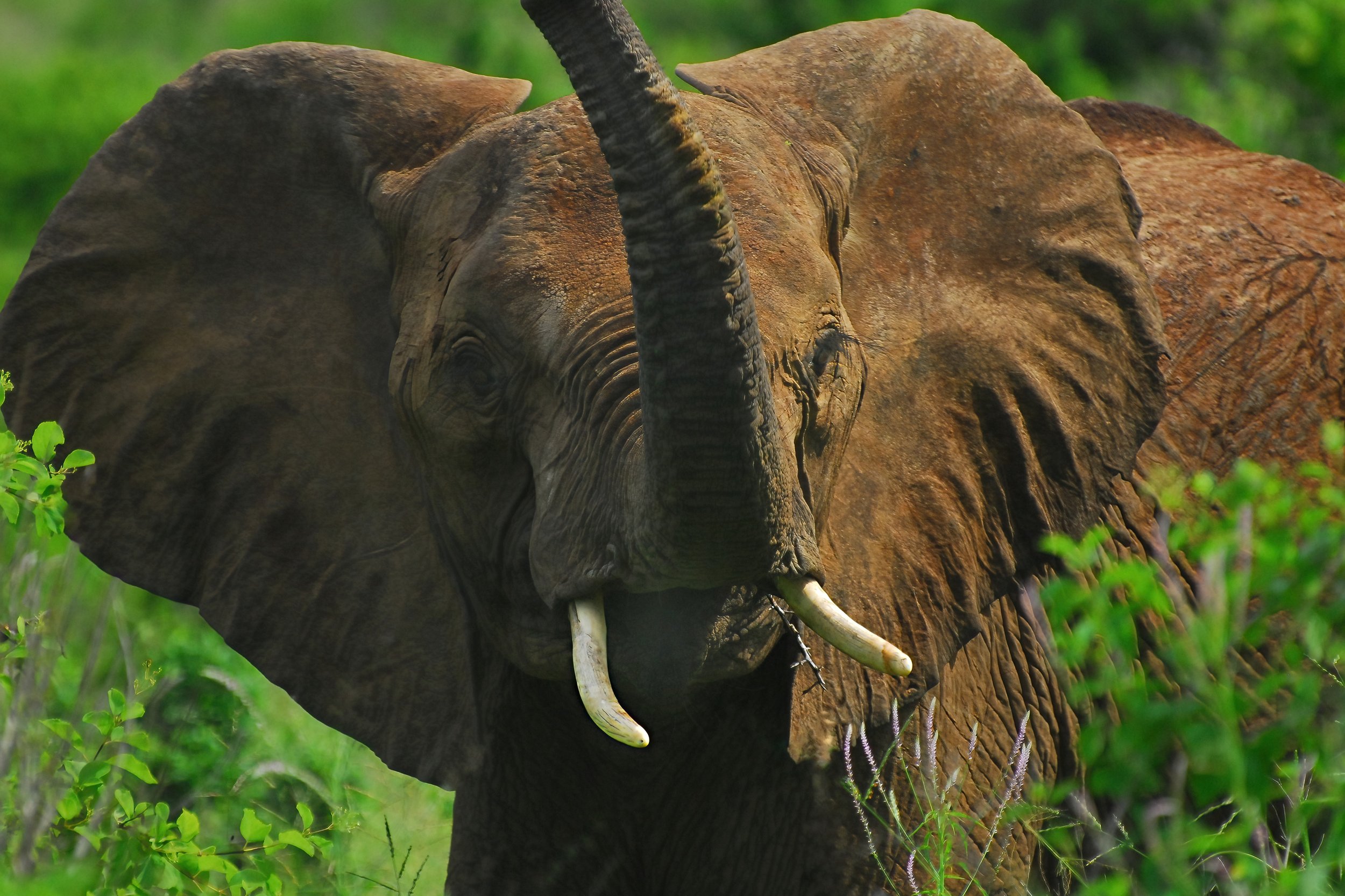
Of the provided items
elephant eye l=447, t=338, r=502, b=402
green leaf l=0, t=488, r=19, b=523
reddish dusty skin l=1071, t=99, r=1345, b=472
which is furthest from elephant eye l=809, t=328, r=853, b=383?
green leaf l=0, t=488, r=19, b=523

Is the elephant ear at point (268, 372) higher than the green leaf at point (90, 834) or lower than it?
higher

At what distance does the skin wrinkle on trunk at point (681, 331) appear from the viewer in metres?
2.20

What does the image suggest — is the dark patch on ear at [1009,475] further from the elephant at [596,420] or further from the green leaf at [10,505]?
the green leaf at [10,505]

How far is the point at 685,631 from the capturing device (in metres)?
2.50

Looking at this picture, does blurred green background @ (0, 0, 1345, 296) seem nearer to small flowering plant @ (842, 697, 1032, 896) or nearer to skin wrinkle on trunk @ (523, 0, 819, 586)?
small flowering plant @ (842, 697, 1032, 896)

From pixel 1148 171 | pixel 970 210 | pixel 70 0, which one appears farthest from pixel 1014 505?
pixel 70 0

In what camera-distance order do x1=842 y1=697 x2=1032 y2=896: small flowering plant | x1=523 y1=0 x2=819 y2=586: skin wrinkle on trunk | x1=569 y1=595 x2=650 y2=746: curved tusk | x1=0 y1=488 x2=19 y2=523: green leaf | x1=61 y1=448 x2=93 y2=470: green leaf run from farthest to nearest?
x1=842 y1=697 x2=1032 y2=896: small flowering plant
x1=61 y1=448 x2=93 y2=470: green leaf
x1=0 y1=488 x2=19 y2=523: green leaf
x1=569 y1=595 x2=650 y2=746: curved tusk
x1=523 y1=0 x2=819 y2=586: skin wrinkle on trunk

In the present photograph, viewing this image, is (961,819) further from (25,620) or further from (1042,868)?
(25,620)

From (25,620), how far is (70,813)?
0.33 metres

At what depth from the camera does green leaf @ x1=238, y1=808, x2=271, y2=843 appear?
2766 millimetres

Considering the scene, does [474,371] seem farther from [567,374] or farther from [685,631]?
[685,631]

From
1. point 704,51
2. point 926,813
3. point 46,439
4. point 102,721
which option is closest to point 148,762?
point 102,721

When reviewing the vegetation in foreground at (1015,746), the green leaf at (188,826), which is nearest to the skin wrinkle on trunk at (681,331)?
the vegetation in foreground at (1015,746)

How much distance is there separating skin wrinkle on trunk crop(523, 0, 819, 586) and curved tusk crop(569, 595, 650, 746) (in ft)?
0.29
